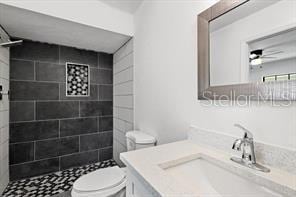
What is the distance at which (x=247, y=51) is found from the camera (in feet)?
2.72

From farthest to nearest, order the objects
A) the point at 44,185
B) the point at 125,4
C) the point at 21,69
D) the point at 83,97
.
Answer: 1. the point at 83,97
2. the point at 21,69
3. the point at 44,185
4. the point at 125,4

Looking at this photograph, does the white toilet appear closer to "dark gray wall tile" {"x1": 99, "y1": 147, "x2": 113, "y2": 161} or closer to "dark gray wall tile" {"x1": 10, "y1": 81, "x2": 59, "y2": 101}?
"dark gray wall tile" {"x1": 99, "y1": 147, "x2": 113, "y2": 161}

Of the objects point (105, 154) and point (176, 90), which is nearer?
point (176, 90)

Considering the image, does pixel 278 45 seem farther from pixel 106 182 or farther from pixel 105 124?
pixel 105 124

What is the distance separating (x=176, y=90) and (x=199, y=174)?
0.66 m

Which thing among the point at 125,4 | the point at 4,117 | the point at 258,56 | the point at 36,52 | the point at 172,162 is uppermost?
the point at 125,4

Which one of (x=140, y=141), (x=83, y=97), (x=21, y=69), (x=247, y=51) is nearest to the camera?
(x=247, y=51)

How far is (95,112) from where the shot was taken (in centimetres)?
254

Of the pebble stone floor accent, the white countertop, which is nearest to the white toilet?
the white countertop

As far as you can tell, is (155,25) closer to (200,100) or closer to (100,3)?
(100,3)

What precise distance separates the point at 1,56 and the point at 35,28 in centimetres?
50

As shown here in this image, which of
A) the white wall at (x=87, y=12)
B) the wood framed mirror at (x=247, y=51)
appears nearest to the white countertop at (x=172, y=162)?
the wood framed mirror at (x=247, y=51)

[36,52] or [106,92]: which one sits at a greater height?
[36,52]

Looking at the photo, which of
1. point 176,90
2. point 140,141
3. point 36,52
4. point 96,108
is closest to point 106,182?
point 140,141
